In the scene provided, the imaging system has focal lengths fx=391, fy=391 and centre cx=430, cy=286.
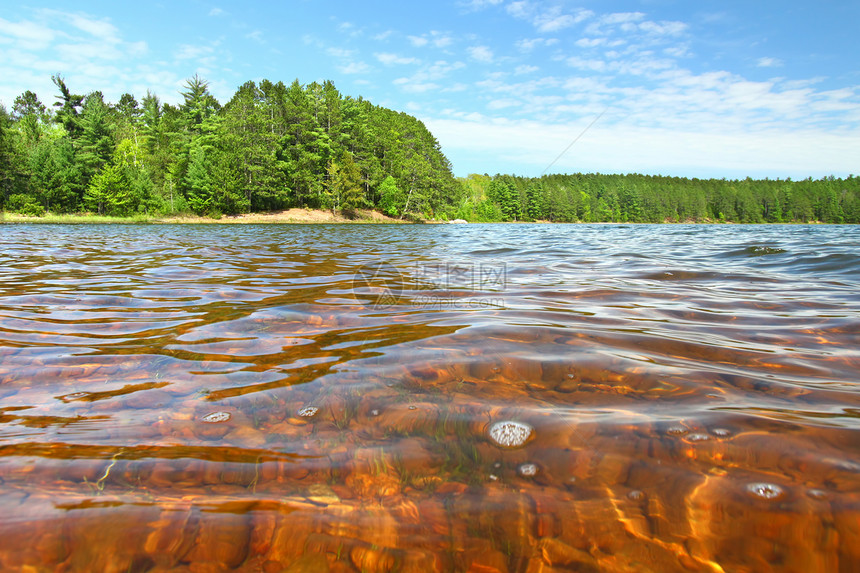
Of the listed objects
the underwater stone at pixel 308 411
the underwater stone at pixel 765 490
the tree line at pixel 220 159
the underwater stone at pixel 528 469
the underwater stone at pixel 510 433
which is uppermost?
the tree line at pixel 220 159

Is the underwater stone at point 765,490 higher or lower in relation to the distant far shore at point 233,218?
lower

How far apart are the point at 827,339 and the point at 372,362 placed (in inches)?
134

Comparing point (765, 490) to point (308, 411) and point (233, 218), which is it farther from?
point (233, 218)

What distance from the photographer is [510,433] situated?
5.74 feet

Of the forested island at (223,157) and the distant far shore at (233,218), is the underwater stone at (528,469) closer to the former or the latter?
the distant far shore at (233,218)

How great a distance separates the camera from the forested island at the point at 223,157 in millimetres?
42219

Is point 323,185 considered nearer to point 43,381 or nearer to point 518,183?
point 43,381

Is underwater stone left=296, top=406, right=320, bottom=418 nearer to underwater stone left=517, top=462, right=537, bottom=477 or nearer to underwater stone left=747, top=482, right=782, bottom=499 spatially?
underwater stone left=517, top=462, right=537, bottom=477

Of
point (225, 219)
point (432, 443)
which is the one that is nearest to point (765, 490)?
point (432, 443)

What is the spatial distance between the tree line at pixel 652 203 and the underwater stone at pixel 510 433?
300ft

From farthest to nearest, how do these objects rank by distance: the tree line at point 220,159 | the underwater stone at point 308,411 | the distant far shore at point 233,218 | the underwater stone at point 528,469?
the tree line at point 220,159, the distant far shore at point 233,218, the underwater stone at point 308,411, the underwater stone at point 528,469

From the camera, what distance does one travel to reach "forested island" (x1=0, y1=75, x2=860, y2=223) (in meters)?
42.2

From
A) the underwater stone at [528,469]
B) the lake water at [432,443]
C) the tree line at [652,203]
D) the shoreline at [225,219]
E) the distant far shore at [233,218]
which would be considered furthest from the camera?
the tree line at [652,203]

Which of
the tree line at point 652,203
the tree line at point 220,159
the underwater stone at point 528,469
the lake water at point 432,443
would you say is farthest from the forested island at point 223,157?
the underwater stone at point 528,469
